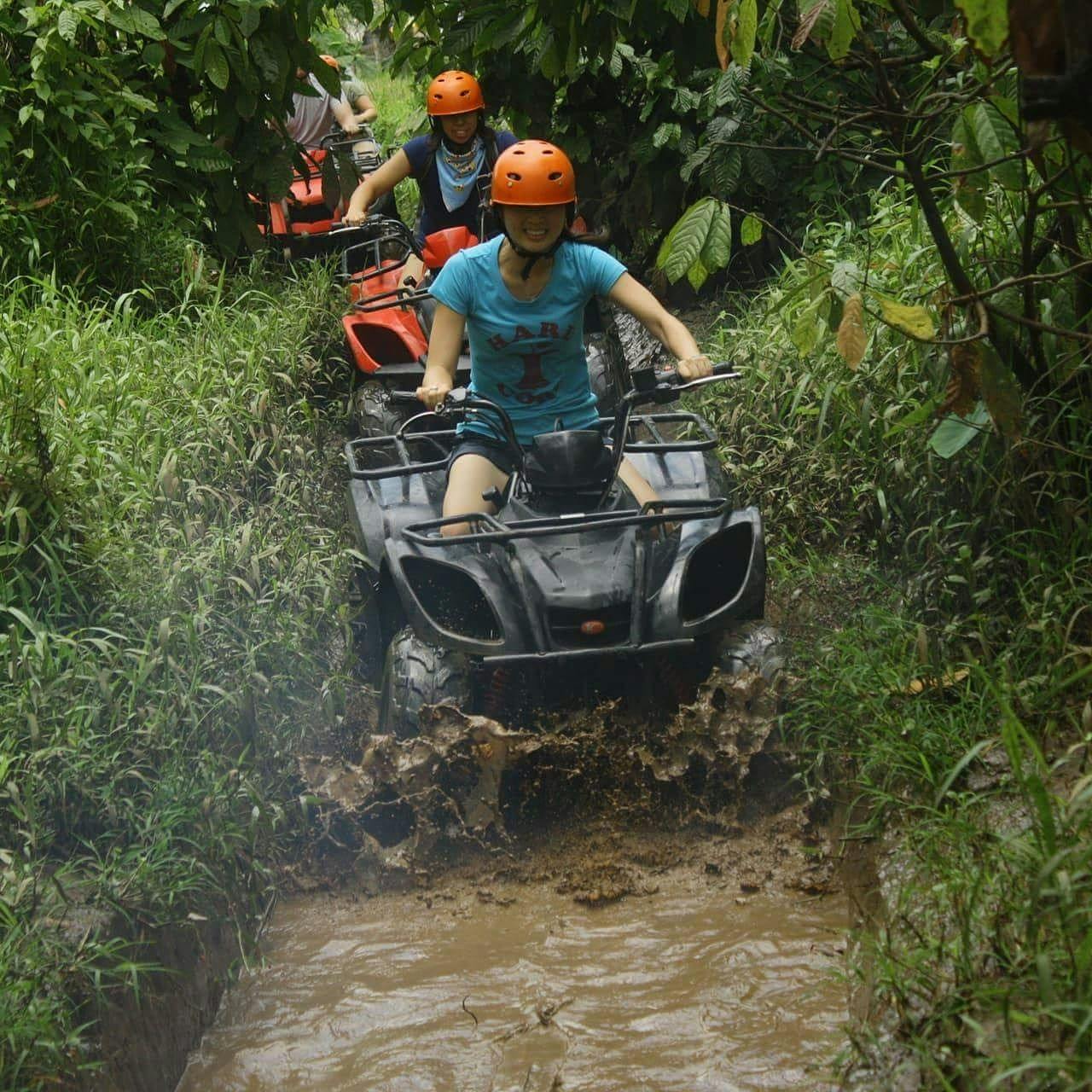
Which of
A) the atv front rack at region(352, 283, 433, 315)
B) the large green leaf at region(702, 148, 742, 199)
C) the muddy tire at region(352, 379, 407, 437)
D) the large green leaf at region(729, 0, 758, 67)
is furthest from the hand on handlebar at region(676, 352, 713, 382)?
the muddy tire at region(352, 379, 407, 437)

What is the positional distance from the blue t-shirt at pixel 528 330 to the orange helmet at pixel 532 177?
0.76 feet

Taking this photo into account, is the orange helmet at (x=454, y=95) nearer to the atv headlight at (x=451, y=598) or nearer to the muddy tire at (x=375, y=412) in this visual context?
the muddy tire at (x=375, y=412)

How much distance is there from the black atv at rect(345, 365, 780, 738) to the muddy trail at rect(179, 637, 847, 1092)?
15 cm

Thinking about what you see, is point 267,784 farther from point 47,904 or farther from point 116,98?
point 116,98

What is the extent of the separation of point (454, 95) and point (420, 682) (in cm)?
358

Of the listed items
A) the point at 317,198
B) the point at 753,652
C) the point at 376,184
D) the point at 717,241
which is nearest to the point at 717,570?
the point at 753,652

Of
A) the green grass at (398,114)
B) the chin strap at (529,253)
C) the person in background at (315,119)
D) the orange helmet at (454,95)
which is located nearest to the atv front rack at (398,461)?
the chin strap at (529,253)

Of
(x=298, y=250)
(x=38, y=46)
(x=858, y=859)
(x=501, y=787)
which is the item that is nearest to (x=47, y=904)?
(x=501, y=787)

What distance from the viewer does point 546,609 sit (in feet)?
13.2

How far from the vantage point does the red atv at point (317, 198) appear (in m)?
8.23

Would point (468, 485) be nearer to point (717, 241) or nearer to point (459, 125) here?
point (717, 241)

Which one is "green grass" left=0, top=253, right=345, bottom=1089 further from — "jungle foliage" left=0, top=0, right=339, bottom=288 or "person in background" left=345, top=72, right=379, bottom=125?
"person in background" left=345, top=72, right=379, bottom=125

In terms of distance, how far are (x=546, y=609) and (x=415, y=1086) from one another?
1335 millimetres

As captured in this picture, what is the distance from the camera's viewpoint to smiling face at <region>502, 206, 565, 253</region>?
14.8 ft
